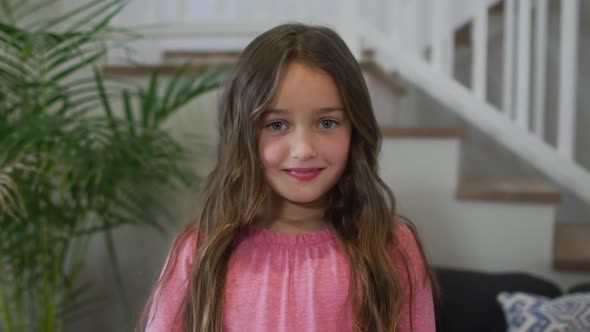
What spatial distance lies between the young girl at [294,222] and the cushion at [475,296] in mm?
346

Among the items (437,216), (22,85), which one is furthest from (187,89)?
(437,216)

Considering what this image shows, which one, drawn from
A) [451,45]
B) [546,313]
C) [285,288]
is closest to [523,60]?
[451,45]

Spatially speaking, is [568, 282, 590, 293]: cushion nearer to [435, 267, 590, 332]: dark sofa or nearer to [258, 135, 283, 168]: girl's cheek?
[435, 267, 590, 332]: dark sofa

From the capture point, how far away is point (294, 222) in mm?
854

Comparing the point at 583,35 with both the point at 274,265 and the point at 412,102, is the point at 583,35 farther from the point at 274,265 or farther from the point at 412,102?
the point at 274,265

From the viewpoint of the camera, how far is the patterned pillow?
0.99 meters

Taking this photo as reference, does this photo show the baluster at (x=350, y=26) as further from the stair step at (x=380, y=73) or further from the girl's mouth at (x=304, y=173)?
the girl's mouth at (x=304, y=173)

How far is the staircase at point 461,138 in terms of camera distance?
138 cm

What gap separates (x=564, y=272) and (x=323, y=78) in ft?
3.40

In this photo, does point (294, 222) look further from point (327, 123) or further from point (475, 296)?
point (475, 296)

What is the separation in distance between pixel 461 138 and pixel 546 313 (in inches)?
22.4

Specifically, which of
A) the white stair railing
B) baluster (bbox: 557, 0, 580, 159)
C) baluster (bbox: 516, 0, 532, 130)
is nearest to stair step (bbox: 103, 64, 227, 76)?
the white stair railing

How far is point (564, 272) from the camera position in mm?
1361

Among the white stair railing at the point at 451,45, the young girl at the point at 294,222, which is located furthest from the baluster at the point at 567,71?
the young girl at the point at 294,222
